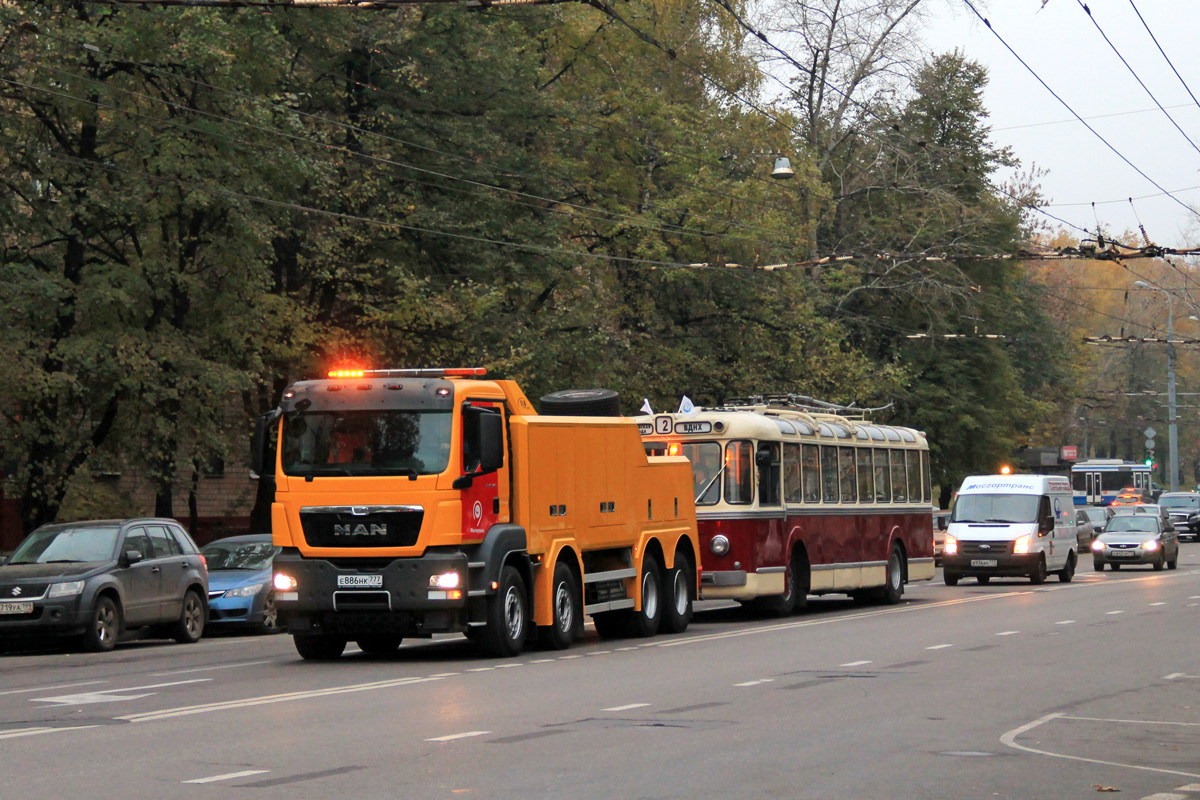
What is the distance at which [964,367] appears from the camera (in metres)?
56.3

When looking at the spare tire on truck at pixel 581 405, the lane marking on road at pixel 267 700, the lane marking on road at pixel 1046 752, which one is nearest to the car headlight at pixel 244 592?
the spare tire on truck at pixel 581 405

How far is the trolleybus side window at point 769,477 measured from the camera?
2394 centimetres

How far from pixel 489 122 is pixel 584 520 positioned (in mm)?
17657

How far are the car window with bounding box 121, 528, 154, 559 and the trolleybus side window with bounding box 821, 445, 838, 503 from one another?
10410mm

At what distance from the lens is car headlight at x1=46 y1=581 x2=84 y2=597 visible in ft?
63.6

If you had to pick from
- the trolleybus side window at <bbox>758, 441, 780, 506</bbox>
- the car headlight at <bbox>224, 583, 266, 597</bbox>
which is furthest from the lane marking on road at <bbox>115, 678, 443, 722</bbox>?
the trolleybus side window at <bbox>758, 441, 780, 506</bbox>

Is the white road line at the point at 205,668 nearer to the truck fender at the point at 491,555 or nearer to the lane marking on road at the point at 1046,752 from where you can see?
the truck fender at the point at 491,555

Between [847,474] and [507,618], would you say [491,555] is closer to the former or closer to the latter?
[507,618]

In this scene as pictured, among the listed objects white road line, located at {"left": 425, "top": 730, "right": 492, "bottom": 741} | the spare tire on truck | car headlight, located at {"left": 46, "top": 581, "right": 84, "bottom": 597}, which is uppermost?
the spare tire on truck

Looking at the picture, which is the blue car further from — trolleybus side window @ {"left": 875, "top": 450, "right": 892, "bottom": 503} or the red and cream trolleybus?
trolleybus side window @ {"left": 875, "top": 450, "right": 892, "bottom": 503}

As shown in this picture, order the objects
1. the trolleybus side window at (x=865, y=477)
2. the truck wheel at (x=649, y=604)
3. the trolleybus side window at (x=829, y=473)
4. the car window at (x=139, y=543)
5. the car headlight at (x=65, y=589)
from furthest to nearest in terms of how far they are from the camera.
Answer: the trolleybus side window at (x=865, y=477) → the trolleybus side window at (x=829, y=473) → the car window at (x=139, y=543) → the truck wheel at (x=649, y=604) → the car headlight at (x=65, y=589)

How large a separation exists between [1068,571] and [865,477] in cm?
1135

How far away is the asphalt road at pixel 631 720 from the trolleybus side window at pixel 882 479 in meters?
8.43

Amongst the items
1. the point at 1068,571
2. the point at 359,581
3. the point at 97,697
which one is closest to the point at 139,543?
the point at 359,581
